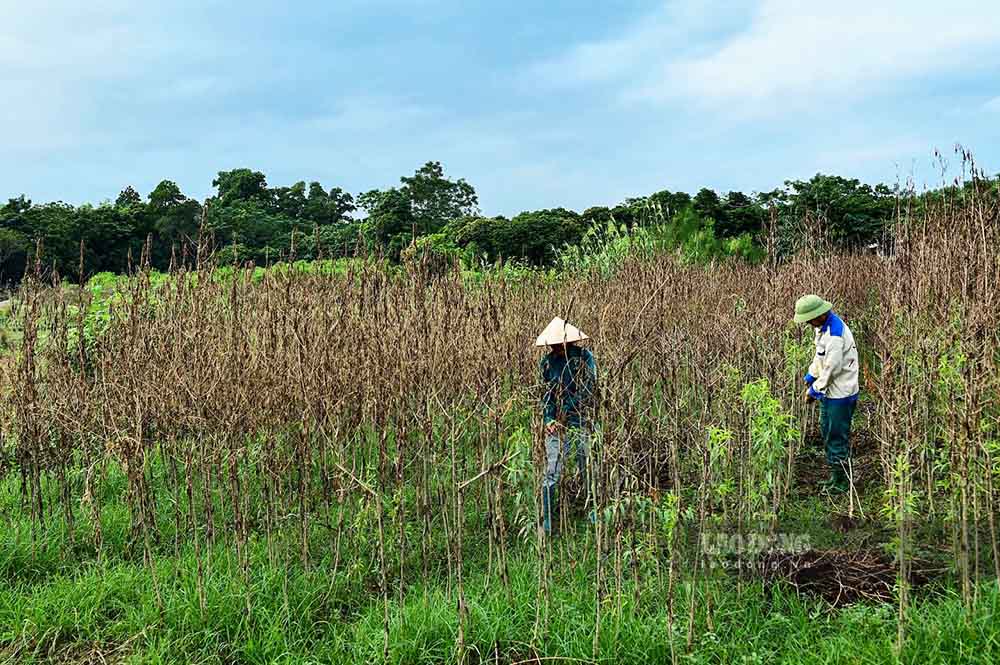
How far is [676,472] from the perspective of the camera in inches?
139

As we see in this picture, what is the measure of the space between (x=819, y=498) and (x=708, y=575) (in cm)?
255

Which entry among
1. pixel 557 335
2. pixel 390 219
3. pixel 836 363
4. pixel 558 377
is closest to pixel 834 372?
pixel 836 363

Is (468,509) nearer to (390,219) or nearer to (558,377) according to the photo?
(558,377)

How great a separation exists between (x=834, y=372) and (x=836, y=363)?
8 centimetres

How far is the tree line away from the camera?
18.5 metres

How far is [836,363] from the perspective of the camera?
231 inches

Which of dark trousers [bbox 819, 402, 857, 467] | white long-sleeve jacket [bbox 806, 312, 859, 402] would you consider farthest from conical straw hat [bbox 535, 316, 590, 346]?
dark trousers [bbox 819, 402, 857, 467]

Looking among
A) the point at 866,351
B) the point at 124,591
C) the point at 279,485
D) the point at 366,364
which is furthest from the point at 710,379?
the point at 866,351

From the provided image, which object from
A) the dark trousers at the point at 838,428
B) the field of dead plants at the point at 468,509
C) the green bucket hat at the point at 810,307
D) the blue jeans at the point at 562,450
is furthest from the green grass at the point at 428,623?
the green bucket hat at the point at 810,307

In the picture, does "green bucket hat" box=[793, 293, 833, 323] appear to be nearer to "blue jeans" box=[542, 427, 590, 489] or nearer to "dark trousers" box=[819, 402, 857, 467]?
"dark trousers" box=[819, 402, 857, 467]

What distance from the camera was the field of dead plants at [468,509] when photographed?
3.67 meters

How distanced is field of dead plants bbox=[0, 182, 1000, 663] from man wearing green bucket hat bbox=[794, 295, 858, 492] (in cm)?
34

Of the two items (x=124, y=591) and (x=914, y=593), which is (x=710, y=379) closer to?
(x=914, y=593)

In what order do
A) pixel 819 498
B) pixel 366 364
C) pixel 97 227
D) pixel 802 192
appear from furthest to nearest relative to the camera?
1. pixel 97 227
2. pixel 802 192
3. pixel 819 498
4. pixel 366 364
